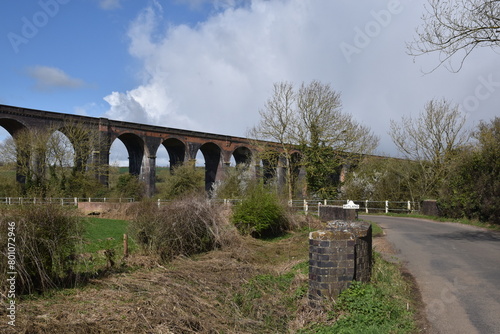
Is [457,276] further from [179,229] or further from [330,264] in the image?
[179,229]

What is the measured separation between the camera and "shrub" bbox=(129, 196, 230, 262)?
9.51 m

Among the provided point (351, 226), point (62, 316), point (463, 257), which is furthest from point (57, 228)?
point (463, 257)

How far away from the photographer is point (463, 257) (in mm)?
7875

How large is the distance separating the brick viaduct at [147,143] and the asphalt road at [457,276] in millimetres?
17149

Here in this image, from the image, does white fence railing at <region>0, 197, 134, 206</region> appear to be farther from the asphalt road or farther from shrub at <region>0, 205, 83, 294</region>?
the asphalt road

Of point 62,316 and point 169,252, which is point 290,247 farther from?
point 62,316

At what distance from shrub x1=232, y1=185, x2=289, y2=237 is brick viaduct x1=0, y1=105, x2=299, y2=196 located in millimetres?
12403

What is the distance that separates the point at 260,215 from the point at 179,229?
14.3 feet

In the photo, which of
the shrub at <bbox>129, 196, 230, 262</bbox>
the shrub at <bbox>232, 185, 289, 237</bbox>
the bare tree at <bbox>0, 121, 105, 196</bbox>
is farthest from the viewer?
the bare tree at <bbox>0, 121, 105, 196</bbox>

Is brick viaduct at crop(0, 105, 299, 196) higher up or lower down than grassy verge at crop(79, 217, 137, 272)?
higher up

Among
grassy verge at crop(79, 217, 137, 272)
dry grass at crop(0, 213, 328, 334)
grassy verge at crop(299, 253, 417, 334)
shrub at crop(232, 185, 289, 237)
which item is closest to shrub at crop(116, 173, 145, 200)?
grassy verge at crop(79, 217, 137, 272)

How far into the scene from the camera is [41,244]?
20.3ft

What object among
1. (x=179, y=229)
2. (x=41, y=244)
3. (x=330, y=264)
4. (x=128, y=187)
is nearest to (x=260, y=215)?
(x=179, y=229)

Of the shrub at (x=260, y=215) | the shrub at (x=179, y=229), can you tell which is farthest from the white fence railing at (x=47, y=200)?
the shrub at (x=260, y=215)
